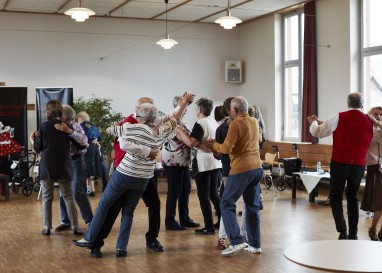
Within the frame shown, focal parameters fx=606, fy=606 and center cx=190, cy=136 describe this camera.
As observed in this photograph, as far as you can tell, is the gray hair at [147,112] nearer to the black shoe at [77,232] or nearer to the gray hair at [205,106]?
the gray hair at [205,106]

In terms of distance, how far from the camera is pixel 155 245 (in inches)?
233

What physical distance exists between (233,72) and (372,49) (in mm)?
4302

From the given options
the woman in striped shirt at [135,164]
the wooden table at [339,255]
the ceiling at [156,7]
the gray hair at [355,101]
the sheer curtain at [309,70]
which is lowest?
the wooden table at [339,255]

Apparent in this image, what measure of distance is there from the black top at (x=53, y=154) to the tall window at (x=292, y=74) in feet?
23.5

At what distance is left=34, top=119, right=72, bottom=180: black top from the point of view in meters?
6.30

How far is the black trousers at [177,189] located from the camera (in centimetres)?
669

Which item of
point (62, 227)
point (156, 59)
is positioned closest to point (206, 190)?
point (62, 227)

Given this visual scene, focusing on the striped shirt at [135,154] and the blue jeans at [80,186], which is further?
the blue jeans at [80,186]

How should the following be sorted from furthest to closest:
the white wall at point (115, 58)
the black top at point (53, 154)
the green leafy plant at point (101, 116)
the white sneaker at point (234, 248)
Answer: the white wall at point (115, 58)
the green leafy plant at point (101, 116)
the black top at point (53, 154)
the white sneaker at point (234, 248)

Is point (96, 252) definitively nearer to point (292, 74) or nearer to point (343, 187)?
point (343, 187)

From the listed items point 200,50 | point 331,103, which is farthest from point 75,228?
point 200,50

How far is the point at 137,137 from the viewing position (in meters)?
5.31

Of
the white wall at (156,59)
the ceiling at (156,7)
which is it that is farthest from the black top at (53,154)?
the white wall at (156,59)

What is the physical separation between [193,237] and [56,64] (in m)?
7.56
